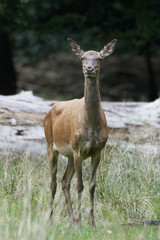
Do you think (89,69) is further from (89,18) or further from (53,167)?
(89,18)

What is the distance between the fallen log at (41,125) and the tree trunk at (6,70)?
5071mm

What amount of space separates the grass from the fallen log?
280 mm

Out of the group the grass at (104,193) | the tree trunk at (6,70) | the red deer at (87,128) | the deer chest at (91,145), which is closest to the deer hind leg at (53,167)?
the grass at (104,193)

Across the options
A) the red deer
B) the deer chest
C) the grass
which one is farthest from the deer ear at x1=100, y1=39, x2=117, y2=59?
the grass

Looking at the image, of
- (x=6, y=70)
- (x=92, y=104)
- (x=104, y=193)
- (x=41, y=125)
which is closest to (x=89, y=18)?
(x=6, y=70)

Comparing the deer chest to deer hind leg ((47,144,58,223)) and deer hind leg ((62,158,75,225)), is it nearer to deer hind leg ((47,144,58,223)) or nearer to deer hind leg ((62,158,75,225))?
deer hind leg ((62,158,75,225))

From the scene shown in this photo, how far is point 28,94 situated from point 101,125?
4028 mm

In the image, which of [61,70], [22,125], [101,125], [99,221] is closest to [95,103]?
[101,125]

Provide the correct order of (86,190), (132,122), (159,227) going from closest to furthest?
(159,227)
(86,190)
(132,122)

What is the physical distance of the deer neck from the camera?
646 cm

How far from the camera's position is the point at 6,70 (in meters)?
15.3

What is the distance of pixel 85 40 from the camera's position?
64.1 ft

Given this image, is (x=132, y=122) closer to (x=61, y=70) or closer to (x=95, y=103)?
(x=95, y=103)

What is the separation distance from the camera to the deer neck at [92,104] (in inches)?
254
